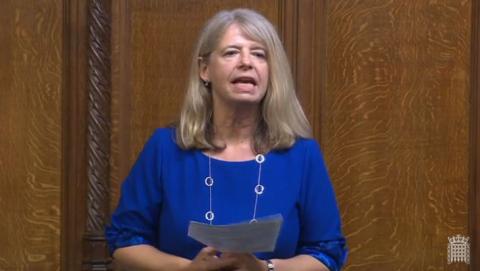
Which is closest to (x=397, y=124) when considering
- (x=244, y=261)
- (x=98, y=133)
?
(x=98, y=133)

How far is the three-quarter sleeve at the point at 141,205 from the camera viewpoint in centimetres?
207

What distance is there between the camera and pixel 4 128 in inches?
118

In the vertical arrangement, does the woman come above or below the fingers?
above

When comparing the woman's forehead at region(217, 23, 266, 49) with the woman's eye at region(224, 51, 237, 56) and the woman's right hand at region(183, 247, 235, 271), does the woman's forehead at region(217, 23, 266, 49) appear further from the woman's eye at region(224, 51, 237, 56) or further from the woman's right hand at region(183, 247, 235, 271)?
the woman's right hand at region(183, 247, 235, 271)

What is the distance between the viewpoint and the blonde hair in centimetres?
209

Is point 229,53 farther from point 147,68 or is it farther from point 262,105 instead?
point 147,68

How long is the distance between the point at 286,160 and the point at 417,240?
1.25 m

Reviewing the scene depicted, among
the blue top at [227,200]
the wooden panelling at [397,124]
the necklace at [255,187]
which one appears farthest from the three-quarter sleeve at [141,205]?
the wooden panelling at [397,124]

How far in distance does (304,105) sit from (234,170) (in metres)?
1.10

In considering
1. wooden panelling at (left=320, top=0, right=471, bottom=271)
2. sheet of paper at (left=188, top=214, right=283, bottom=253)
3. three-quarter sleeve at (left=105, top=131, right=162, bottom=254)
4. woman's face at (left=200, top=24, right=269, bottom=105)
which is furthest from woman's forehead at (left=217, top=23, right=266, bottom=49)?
wooden panelling at (left=320, top=0, right=471, bottom=271)

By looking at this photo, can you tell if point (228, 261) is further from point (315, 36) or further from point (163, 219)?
point (315, 36)

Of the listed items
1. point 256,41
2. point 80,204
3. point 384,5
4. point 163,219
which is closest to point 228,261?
point 163,219

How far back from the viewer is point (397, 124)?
3154 millimetres

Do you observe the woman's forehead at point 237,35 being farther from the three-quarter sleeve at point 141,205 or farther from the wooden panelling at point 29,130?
the wooden panelling at point 29,130
